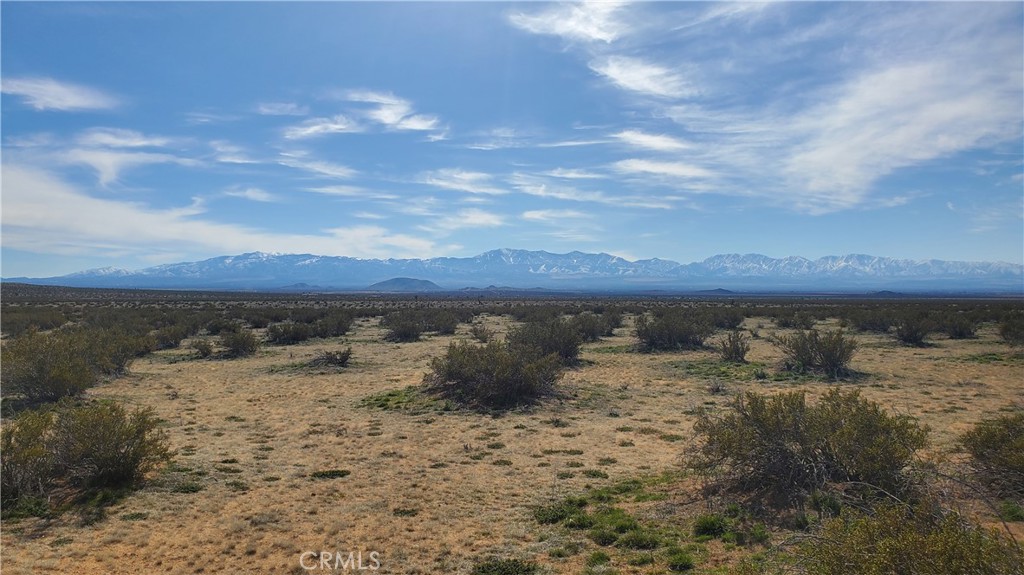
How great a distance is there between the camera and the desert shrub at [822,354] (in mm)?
21000

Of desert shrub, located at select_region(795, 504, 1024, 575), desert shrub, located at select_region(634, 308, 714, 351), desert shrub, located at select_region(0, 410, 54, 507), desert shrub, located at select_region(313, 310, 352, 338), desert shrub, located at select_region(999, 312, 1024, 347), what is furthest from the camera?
desert shrub, located at select_region(313, 310, 352, 338)

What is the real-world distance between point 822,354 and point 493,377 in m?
14.4

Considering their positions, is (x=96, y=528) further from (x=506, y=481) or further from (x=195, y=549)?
(x=506, y=481)

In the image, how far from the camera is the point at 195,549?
7.65 m

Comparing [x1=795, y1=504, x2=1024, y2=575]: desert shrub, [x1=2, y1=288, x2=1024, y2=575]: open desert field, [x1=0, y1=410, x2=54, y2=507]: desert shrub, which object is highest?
[x1=795, y1=504, x2=1024, y2=575]: desert shrub

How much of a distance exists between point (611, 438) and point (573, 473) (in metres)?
2.93

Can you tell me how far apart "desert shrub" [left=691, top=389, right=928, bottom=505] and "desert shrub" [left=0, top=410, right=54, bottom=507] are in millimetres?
11921

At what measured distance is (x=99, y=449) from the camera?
9594 millimetres

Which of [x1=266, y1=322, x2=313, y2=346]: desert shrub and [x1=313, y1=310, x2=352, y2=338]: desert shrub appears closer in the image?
[x1=266, y1=322, x2=313, y2=346]: desert shrub

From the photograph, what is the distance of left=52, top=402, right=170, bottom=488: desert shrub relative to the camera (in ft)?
31.3

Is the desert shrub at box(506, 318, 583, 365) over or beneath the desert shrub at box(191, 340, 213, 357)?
over

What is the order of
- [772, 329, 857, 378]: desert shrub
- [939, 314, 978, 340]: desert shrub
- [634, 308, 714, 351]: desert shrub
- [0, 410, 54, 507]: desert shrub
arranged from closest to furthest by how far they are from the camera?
1. [0, 410, 54, 507]: desert shrub
2. [772, 329, 857, 378]: desert shrub
3. [634, 308, 714, 351]: desert shrub
4. [939, 314, 978, 340]: desert shrub

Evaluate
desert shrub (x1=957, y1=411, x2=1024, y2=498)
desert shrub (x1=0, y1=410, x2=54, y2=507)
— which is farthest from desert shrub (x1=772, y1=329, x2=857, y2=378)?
desert shrub (x1=0, y1=410, x2=54, y2=507)

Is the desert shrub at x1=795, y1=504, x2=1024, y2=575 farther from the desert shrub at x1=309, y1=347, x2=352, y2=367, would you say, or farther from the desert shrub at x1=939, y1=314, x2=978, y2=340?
the desert shrub at x1=939, y1=314, x2=978, y2=340
